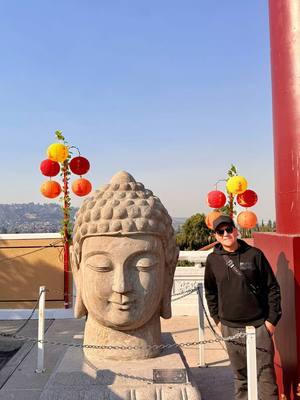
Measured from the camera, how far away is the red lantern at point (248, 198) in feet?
26.5

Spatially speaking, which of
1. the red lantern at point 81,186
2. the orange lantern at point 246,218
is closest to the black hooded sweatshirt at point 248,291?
the red lantern at point 81,186

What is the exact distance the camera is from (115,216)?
124 inches

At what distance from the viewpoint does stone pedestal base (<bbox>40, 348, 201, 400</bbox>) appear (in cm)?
276

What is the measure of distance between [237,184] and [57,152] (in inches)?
136

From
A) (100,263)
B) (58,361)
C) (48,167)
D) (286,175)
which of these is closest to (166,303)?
(100,263)

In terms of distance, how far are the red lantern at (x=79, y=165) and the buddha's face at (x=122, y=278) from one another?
14.3ft

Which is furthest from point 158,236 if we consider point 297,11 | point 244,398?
point 297,11

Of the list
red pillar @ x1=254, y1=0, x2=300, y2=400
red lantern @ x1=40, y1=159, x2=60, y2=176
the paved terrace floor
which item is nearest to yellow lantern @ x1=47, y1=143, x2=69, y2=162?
red lantern @ x1=40, y1=159, x2=60, y2=176

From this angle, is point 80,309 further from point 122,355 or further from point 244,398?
point 244,398

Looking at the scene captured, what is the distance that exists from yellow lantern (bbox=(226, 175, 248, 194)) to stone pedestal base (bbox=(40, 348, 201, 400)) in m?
5.06

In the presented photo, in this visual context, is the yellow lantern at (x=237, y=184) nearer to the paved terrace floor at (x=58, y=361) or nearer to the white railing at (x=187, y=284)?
the white railing at (x=187, y=284)

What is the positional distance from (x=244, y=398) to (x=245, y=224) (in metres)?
5.25

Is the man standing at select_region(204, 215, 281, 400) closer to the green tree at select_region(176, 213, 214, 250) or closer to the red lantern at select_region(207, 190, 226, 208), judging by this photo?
the red lantern at select_region(207, 190, 226, 208)

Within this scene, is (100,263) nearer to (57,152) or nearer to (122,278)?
(122,278)
